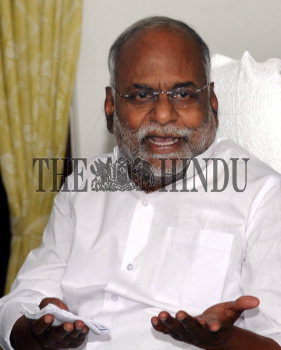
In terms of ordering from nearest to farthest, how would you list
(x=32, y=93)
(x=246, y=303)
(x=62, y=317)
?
1. (x=246, y=303)
2. (x=62, y=317)
3. (x=32, y=93)

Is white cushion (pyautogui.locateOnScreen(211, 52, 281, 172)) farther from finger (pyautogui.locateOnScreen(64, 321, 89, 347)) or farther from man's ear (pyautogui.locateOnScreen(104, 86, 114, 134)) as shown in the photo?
finger (pyautogui.locateOnScreen(64, 321, 89, 347))

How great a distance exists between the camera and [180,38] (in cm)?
156

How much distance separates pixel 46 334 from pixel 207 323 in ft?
1.48

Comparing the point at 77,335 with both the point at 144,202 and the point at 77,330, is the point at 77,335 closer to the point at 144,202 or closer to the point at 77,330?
the point at 77,330

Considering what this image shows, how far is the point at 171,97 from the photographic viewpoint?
1.55 meters

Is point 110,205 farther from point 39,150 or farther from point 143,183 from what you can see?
point 39,150

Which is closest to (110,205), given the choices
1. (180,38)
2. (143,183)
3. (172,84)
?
(143,183)

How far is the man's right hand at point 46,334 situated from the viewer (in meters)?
1.32

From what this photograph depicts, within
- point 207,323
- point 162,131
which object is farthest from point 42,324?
point 162,131

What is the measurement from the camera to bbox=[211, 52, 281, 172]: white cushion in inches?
69.1

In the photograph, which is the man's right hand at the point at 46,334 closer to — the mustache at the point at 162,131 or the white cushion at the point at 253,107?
the mustache at the point at 162,131

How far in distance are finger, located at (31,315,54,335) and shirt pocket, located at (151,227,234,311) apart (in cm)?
29

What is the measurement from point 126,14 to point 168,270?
131 centimetres

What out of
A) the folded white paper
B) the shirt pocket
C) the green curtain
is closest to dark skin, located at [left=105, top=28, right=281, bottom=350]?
the shirt pocket
